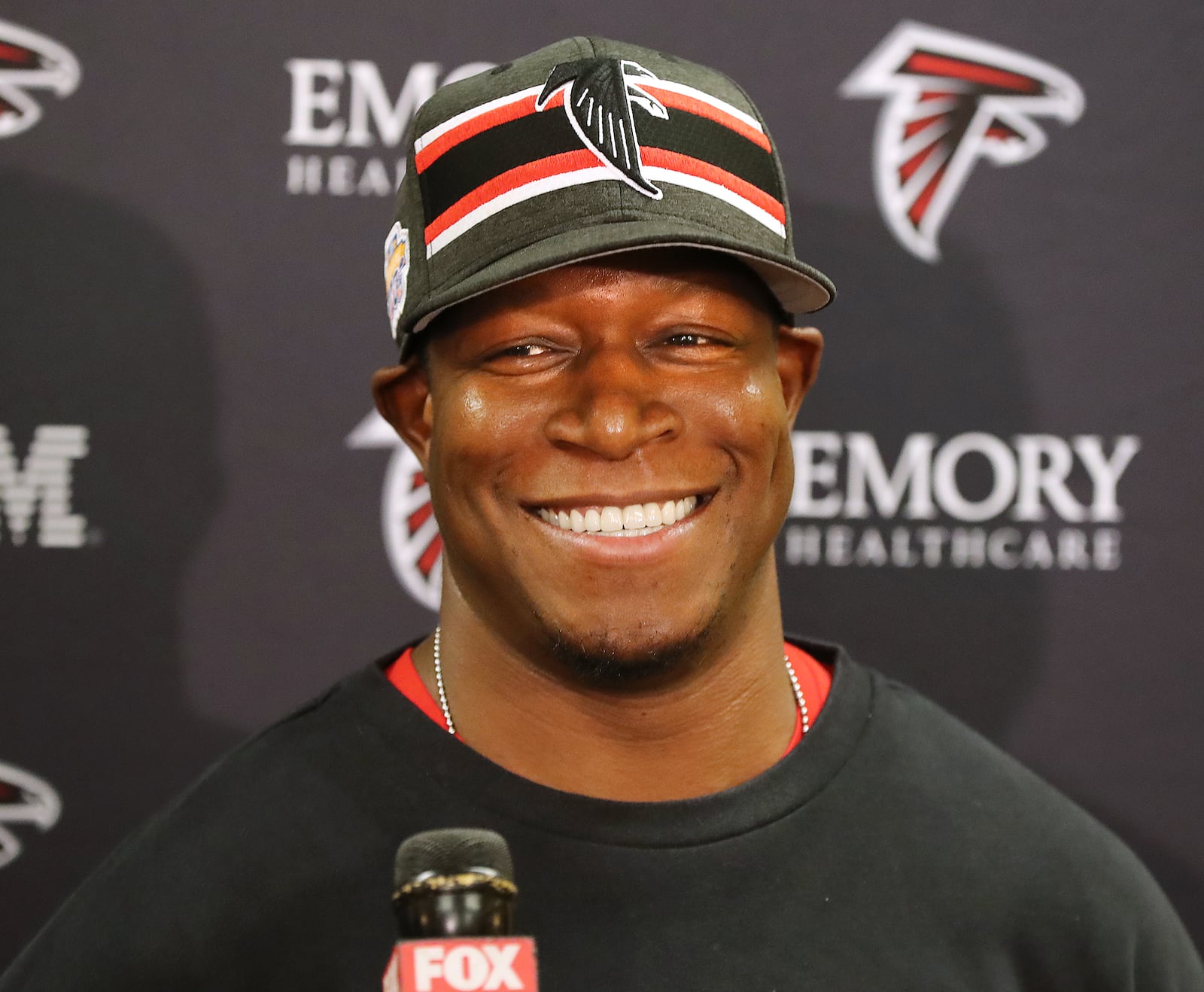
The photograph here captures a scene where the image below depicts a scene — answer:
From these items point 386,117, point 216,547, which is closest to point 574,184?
point 386,117

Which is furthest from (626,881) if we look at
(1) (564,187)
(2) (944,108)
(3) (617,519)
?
(2) (944,108)

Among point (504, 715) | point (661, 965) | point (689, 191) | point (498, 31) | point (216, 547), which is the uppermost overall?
point (498, 31)

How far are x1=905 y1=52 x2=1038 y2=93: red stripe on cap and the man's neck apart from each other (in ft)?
2.75

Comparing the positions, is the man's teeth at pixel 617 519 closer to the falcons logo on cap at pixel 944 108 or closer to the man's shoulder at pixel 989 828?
the man's shoulder at pixel 989 828

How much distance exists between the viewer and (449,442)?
3.50 feet

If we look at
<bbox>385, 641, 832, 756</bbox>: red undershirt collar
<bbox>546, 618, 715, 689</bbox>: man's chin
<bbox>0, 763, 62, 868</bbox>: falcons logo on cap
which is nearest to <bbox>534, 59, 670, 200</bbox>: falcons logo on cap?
<bbox>546, 618, 715, 689</bbox>: man's chin

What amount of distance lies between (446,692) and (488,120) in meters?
0.46

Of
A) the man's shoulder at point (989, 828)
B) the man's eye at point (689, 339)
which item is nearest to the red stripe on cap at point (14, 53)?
the man's eye at point (689, 339)

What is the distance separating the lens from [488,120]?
105cm

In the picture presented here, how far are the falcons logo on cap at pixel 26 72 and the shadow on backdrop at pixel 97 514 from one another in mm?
69

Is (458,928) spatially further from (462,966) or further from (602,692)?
(602,692)

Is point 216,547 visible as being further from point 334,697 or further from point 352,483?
point 334,697

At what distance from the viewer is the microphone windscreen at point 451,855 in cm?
69

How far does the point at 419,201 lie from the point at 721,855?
1.82 ft
